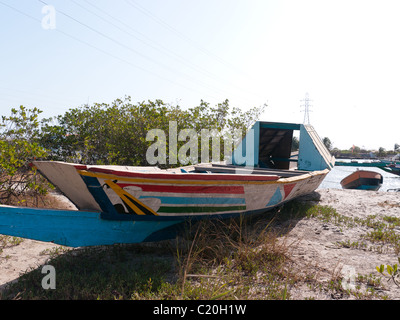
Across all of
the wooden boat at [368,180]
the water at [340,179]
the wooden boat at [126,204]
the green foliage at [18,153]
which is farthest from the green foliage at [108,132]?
the water at [340,179]

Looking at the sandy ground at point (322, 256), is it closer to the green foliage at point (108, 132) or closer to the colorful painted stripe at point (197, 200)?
the colorful painted stripe at point (197, 200)

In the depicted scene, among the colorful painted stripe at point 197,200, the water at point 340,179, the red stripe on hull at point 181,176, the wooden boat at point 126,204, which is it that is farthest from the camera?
the water at point 340,179

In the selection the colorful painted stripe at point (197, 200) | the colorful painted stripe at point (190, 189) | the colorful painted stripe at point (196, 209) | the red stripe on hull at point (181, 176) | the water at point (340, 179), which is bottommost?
the water at point (340, 179)

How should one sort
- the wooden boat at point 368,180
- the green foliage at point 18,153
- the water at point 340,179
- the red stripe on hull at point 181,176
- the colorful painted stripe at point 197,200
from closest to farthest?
the red stripe on hull at point 181,176, the colorful painted stripe at point 197,200, the green foliage at point 18,153, the wooden boat at point 368,180, the water at point 340,179

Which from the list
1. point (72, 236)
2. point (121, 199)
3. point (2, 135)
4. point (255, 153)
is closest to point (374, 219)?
point (255, 153)

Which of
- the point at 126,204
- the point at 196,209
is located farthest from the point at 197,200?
the point at 126,204

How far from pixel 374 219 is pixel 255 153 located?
3122 millimetres

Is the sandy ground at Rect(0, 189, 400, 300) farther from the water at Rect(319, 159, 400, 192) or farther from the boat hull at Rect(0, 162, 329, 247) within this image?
the water at Rect(319, 159, 400, 192)

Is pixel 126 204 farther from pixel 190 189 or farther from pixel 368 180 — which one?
pixel 368 180

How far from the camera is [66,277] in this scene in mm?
3338

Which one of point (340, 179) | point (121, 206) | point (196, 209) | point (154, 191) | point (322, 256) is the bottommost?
point (340, 179)

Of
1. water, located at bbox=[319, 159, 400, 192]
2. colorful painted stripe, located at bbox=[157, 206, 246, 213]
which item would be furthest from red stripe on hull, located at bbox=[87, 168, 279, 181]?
water, located at bbox=[319, 159, 400, 192]

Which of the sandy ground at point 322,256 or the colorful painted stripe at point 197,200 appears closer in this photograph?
the sandy ground at point 322,256

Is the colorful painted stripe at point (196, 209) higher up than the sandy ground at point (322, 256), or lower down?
higher up
